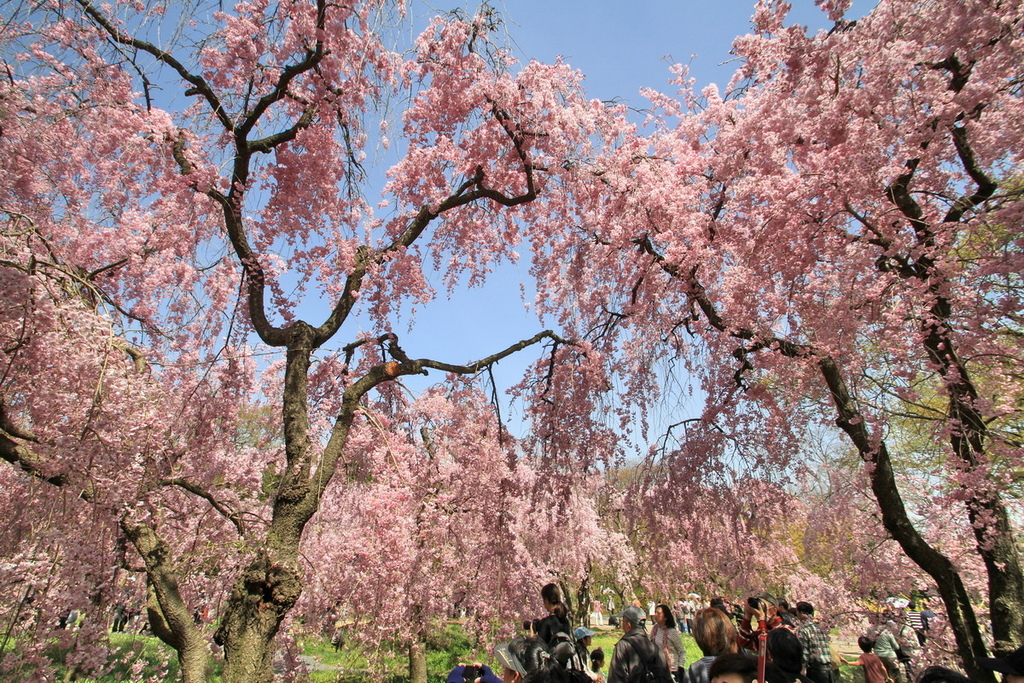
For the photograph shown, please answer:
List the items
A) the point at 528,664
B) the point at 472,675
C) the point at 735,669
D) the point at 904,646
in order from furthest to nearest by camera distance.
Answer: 1. the point at 904,646
2. the point at 472,675
3. the point at 528,664
4. the point at 735,669

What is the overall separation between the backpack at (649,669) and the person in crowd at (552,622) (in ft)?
1.96

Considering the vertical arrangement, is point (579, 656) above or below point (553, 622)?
below

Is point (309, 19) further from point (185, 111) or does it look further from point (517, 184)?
point (517, 184)

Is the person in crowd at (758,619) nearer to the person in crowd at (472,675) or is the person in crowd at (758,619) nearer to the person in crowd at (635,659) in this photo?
the person in crowd at (635,659)

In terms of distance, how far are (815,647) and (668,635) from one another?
130 centimetres

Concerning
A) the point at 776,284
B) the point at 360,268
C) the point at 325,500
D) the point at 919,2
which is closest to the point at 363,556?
the point at 325,500

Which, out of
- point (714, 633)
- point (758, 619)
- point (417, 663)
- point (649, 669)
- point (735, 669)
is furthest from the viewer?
point (417, 663)

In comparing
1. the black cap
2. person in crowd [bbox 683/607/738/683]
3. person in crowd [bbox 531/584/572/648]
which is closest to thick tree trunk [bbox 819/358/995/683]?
person in crowd [bbox 683/607/738/683]

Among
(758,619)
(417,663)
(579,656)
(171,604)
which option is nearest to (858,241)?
(758,619)

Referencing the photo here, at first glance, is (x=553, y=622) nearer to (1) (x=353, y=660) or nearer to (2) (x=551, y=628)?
(2) (x=551, y=628)

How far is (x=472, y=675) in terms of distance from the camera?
3.76 m

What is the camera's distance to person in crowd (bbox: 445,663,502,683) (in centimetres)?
363

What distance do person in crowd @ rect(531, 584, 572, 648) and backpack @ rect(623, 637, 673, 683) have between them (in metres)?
0.60

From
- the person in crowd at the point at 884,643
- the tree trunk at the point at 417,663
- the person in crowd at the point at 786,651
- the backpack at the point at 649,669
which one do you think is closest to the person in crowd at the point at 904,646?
the person in crowd at the point at 884,643
